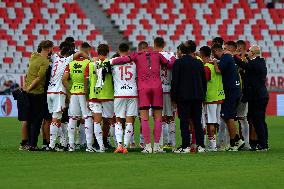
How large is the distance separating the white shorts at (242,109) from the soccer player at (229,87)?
1.85 feet

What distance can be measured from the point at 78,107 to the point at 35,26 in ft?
77.7

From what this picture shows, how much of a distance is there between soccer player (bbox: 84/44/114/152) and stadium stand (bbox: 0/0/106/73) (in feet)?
70.0

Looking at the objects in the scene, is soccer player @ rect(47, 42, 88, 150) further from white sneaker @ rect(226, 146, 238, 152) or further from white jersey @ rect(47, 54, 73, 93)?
white sneaker @ rect(226, 146, 238, 152)

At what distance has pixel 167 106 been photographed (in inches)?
715

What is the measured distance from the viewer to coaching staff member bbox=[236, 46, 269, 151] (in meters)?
18.3

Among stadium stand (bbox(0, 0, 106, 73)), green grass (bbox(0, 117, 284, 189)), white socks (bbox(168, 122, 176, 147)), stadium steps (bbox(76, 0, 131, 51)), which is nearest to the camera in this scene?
green grass (bbox(0, 117, 284, 189))

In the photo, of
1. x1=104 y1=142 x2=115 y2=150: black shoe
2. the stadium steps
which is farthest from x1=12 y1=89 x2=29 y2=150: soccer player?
the stadium steps

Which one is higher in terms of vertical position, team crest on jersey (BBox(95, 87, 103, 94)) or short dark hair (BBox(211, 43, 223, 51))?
short dark hair (BBox(211, 43, 223, 51))

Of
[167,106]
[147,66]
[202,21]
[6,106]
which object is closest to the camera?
[147,66]

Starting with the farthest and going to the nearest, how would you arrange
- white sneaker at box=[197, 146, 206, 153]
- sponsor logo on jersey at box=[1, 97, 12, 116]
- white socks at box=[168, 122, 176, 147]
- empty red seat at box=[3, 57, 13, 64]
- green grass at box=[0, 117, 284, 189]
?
empty red seat at box=[3, 57, 13, 64] < sponsor logo on jersey at box=[1, 97, 12, 116] < white socks at box=[168, 122, 176, 147] < white sneaker at box=[197, 146, 206, 153] < green grass at box=[0, 117, 284, 189]

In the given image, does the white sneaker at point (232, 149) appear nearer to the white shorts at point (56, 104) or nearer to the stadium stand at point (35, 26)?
the white shorts at point (56, 104)

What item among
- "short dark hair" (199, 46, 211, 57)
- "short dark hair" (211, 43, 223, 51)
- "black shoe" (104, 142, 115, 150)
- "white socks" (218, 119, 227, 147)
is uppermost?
"short dark hair" (211, 43, 223, 51)

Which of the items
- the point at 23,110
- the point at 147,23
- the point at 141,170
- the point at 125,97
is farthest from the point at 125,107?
the point at 147,23

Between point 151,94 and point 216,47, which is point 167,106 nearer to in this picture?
point 151,94
